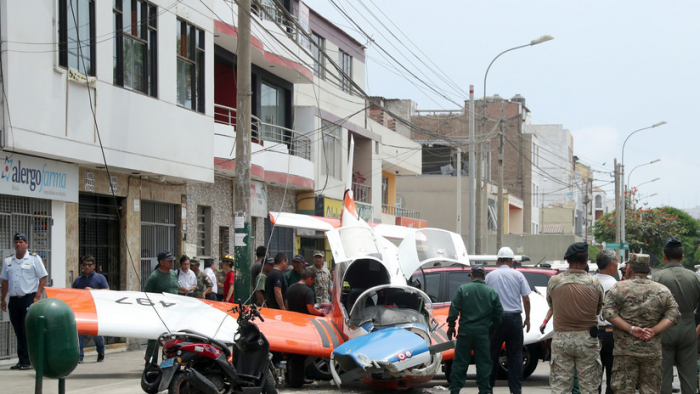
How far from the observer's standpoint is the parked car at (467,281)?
44.3 ft

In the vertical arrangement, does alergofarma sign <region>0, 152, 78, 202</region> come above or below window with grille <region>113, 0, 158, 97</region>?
below

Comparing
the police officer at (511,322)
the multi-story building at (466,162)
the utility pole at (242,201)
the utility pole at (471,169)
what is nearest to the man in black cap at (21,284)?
the utility pole at (242,201)

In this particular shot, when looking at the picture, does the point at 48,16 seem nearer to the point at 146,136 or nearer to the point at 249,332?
the point at 146,136

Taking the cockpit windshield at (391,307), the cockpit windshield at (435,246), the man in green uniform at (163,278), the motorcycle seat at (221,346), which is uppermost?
the cockpit windshield at (435,246)

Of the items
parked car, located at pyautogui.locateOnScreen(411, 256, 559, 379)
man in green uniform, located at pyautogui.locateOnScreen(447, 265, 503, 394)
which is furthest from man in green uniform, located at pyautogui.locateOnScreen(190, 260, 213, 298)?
man in green uniform, located at pyautogui.locateOnScreen(447, 265, 503, 394)

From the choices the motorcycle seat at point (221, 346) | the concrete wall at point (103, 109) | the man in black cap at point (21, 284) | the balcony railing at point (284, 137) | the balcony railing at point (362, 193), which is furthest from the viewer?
the balcony railing at point (362, 193)

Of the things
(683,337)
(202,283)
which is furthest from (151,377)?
(202,283)

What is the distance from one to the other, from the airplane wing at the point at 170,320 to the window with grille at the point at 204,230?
32.8 feet

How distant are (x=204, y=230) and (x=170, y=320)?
37.8ft

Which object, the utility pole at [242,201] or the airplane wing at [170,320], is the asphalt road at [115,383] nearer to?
the airplane wing at [170,320]

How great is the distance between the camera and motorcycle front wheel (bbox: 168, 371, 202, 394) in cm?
922

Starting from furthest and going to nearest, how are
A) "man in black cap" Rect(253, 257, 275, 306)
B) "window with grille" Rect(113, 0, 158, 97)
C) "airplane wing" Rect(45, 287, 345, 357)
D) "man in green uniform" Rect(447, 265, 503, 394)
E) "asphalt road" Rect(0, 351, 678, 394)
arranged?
"window with grille" Rect(113, 0, 158, 97), "man in black cap" Rect(253, 257, 275, 306), "asphalt road" Rect(0, 351, 678, 394), "man in green uniform" Rect(447, 265, 503, 394), "airplane wing" Rect(45, 287, 345, 357)

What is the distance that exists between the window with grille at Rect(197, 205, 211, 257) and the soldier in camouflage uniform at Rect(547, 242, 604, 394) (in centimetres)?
1447

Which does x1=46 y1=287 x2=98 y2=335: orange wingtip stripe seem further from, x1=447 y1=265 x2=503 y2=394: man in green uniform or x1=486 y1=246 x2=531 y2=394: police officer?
x1=486 y1=246 x2=531 y2=394: police officer
